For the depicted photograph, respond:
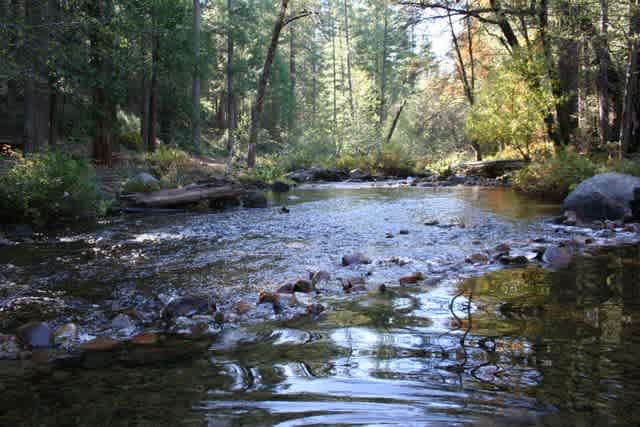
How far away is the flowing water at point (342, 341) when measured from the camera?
204 centimetres

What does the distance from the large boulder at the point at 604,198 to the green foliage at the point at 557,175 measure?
2.32 m

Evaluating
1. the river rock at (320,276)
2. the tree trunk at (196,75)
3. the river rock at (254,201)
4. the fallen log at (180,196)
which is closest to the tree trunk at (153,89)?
the tree trunk at (196,75)

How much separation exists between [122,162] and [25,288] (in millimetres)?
13475

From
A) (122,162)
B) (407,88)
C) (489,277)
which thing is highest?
(407,88)

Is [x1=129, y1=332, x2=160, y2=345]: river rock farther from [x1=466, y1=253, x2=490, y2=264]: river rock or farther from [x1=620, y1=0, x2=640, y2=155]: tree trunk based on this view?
[x1=620, y1=0, x2=640, y2=155]: tree trunk

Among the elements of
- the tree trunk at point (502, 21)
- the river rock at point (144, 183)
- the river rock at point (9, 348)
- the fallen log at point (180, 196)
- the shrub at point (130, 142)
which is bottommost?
the river rock at point (9, 348)

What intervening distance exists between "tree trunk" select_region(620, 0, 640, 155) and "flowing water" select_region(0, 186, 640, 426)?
284 inches

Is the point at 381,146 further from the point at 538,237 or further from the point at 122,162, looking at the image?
the point at 538,237

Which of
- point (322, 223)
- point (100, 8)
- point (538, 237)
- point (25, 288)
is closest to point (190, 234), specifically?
point (322, 223)

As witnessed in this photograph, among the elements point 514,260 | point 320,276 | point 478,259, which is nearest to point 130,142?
point 320,276

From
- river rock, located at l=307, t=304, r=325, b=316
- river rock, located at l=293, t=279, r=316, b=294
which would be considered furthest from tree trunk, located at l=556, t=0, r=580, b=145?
river rock, located at l=307, t=304, r=325, b=316

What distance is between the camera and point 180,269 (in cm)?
527

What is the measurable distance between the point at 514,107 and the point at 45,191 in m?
14.3

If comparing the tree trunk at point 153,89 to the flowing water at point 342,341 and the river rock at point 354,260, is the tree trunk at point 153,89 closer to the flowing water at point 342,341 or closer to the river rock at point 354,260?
the flowing water at point 342,341
